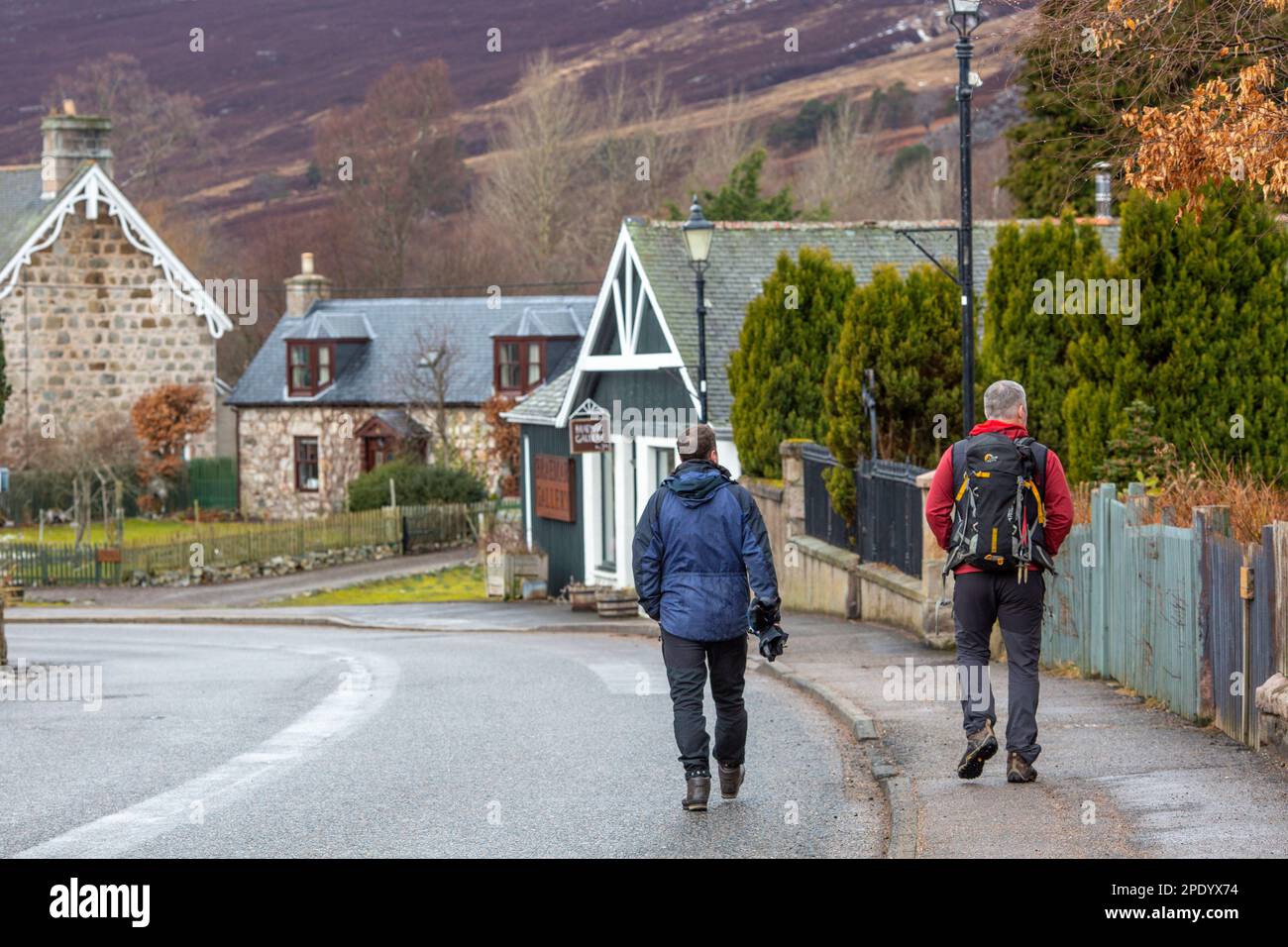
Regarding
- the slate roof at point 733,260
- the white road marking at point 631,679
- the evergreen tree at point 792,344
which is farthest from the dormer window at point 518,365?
the white road marking at point 631,679

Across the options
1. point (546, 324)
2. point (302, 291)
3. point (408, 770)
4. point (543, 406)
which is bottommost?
point (408, 770)

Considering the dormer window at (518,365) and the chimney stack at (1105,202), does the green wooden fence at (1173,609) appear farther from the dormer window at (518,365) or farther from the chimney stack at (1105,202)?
the dormer window at (518,365)

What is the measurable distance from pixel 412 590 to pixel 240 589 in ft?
11.8

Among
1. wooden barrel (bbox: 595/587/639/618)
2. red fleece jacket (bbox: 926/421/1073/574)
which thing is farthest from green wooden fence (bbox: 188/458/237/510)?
red fleece jacket (bbox: 926/421/1073/574)

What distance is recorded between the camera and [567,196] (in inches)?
3216

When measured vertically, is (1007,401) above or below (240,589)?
above

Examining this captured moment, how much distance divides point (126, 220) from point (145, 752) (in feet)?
138

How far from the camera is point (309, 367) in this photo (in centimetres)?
5425

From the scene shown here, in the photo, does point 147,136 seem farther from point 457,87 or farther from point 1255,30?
point 1255,30

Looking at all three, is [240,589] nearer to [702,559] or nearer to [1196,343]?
[1196,343]

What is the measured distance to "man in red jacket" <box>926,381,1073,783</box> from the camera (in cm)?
915

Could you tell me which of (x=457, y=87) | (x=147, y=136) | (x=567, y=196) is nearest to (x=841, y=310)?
(x=567, y=196)

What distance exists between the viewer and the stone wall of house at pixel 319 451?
171 ft

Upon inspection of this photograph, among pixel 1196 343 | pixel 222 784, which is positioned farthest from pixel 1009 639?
pixel 1196 343
